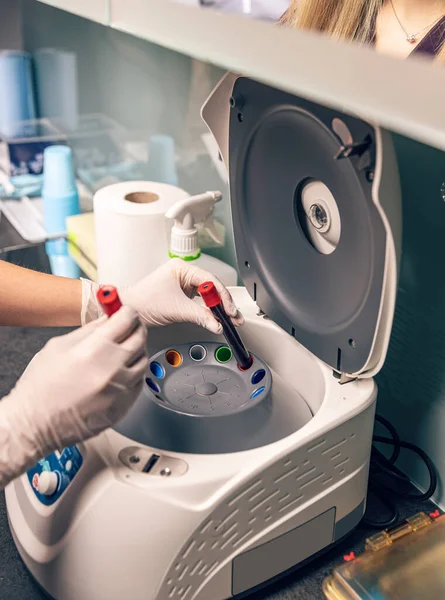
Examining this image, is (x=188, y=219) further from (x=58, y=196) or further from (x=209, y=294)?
(x=58, y=196)

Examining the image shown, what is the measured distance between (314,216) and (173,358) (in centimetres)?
30

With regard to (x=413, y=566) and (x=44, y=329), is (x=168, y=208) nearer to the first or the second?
(x=44, y=329)

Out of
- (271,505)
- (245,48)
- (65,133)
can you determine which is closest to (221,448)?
(271,505)

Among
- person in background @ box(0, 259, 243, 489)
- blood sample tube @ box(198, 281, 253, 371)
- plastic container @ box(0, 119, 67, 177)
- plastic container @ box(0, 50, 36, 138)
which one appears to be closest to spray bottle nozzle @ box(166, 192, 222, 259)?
blood sample tube @ box(198, 281, 253, 371)

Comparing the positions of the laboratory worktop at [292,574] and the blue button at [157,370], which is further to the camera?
the blue button at [157,370]

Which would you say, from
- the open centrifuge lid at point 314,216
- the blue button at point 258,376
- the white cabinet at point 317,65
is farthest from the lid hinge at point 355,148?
the blue button at point 258,376

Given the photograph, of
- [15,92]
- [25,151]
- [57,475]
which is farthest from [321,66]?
[15,92]

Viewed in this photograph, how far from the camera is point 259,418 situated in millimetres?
846

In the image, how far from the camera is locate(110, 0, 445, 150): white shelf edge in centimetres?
40

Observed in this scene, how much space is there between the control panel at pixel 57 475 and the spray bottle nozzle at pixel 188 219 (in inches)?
18.9

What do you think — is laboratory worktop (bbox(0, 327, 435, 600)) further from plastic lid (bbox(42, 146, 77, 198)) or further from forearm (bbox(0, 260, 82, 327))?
plastic lid (bbox(42, 146, 77, 198))

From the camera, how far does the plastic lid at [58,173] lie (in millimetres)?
1658

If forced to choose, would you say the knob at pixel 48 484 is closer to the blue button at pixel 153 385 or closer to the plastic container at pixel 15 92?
the blue button at pixel 153 385

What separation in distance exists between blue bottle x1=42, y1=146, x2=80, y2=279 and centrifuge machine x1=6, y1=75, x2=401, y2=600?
78cm
